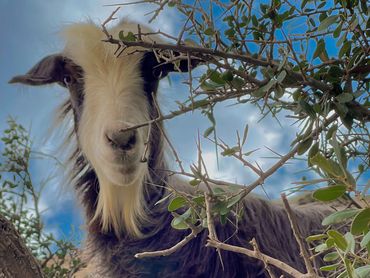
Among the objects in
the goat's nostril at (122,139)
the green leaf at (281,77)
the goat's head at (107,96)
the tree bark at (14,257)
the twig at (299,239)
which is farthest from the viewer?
the goat's head at (107,96)

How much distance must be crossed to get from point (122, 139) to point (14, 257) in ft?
2.43

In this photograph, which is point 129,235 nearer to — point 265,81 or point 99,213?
point 99,213

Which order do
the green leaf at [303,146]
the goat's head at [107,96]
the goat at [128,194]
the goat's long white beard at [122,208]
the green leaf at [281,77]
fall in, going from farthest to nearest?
the goat's long white beard at [122,208]
the goat at [128,194]
the goat's head at [107,96]
the green leaf at [303,146]
the green leaf at [281,77]

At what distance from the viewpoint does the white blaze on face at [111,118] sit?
2.63m

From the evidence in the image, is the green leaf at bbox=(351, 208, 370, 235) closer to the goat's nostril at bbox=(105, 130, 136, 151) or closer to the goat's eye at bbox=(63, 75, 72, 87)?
the goat's nostril at bbox=(105, 130, 136, 151)

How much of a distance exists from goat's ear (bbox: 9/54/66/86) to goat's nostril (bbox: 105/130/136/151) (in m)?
0.82

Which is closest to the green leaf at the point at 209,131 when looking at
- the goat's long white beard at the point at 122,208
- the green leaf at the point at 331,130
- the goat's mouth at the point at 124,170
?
the green leaf at the point at 331,130

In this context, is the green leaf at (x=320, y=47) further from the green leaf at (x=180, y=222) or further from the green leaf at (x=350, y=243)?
the green leaf at (x=350, y=243)

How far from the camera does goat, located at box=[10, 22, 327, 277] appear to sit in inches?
117

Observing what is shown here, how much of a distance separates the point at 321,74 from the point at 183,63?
1.56m

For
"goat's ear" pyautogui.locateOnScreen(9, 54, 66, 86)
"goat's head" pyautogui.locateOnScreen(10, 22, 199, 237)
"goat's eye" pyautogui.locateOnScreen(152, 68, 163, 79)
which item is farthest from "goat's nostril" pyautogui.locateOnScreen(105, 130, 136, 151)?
"goat's ear" pyautogui.locateOnScreen(9, 54, 66, 86)

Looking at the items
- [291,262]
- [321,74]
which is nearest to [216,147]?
[321,74]

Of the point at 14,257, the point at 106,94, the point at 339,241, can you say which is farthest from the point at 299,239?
the point at 106,94

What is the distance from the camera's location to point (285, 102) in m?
1.72
